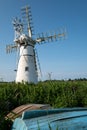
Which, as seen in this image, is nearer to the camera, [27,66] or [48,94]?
[48,94]

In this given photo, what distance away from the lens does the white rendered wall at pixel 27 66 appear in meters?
27.0

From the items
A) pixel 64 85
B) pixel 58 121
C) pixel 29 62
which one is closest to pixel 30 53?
pixel 29 62

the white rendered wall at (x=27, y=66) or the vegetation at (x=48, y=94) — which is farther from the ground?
the white rendered wall at (x=27, y=66)

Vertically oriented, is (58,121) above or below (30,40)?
below

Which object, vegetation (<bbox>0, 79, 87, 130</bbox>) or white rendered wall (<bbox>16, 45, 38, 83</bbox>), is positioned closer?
vegetation (<bbox>0, 79, 87, 130</bbox>)

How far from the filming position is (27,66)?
90.5ft

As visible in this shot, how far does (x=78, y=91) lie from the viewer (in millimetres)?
17297

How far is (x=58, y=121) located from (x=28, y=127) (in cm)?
61

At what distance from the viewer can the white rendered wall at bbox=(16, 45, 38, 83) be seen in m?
27.0

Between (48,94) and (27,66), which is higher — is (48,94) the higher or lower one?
the lower one

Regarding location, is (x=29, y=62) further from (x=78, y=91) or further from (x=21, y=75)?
(x=78, y=91)

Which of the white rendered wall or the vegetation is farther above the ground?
the white rendered wall

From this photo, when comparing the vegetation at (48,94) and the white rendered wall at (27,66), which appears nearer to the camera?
the vegetation at (48,94)

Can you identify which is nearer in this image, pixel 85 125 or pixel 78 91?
pixel 85 125
